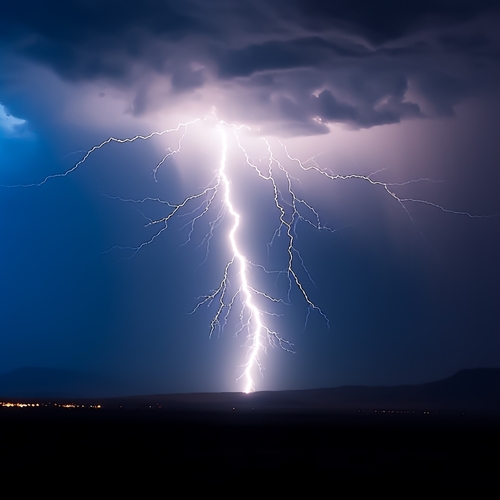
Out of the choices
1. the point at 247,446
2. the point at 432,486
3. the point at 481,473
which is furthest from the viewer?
the point at 247,446

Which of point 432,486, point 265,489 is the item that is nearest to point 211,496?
point 265,489

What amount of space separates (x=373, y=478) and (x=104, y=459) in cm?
723

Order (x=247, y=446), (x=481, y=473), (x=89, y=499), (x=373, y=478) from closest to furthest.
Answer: (x=89, y=499) < (x=373, y=478) < (x=481, y=473) < (x=247, y=446)

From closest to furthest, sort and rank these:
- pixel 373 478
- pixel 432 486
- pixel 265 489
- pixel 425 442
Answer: pixel 265 489 → pixel 432 486 → pixel 373 478 → pixel 425 442

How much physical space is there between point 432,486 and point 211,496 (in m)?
5.31

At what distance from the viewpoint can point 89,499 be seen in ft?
47.4

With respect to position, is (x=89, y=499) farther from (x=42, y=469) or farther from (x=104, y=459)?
(x=104, y=459)

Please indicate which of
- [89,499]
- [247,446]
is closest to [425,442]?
[247,446]

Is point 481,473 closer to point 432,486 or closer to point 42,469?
point 432,486

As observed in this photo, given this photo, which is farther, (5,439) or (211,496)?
(5,439)

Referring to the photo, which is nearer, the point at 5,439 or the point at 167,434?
the point at 5,439

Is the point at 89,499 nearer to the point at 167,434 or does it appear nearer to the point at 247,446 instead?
the point at 247,446

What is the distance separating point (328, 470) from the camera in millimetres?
20844

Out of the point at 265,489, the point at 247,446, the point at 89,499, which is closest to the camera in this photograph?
the point at 89,499
